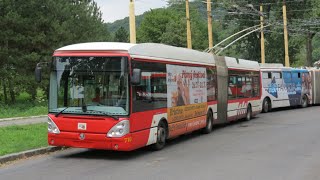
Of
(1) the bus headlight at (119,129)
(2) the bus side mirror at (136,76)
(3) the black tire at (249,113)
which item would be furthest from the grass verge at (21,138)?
(3) the black tire at (249,113)

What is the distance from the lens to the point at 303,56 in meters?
113

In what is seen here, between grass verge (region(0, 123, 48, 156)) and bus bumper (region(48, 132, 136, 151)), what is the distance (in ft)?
4.60

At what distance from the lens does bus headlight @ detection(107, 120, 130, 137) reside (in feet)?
37.6

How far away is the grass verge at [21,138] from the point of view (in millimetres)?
12788

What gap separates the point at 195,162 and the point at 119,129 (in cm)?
189

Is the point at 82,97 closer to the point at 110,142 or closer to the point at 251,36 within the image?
the point at 110,142

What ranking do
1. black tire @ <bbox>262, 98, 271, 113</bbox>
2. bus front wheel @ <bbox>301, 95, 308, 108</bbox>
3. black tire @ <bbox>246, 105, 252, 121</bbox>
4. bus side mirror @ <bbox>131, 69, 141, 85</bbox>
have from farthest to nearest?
bus front wheel @ <bbox>301, 95, 308, 108</bbox>, black tire @ <bbox>262, 98, 271, 113</bbox>, black tire @ <bbox>246, 105, 252, 121</bbox>, bus side mirror @ <bbox>131, 69, 141, 85</bbox>

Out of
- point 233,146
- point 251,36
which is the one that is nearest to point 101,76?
point 233,146

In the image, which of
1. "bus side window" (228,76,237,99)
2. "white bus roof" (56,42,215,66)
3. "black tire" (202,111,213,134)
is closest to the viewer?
"white bus roof" (56,42,215,66)

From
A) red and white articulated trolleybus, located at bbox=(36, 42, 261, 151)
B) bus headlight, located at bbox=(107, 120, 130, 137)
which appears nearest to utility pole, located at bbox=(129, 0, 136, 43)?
red and white articulated trolleybus, located at bbox=(36, 42, 261, 151)

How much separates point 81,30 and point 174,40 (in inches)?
1729

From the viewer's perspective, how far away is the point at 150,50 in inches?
523

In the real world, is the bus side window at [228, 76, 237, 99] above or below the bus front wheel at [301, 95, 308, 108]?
above

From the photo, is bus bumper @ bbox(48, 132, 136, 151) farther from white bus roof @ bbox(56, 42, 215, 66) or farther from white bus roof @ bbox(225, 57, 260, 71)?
white bus roof @ bbox(225, 57, 260, 71)
